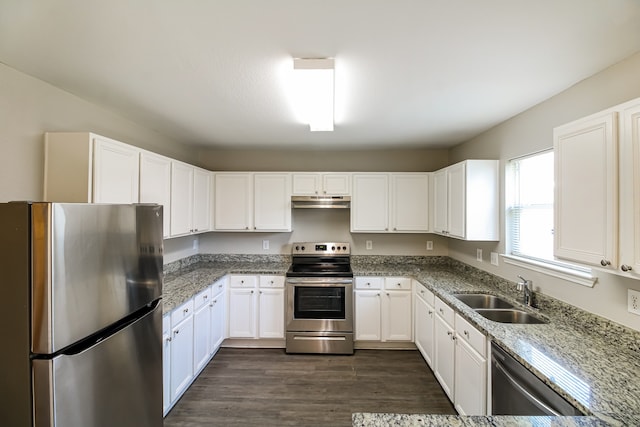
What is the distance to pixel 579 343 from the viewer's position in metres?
1.53

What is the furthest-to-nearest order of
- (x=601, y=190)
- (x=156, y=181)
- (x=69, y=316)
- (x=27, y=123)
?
(x=156, y=181) → (x=27, y=123) → (x=601, y=190) → (x=69, y=316)

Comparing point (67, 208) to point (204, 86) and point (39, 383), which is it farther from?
point (204, 86)

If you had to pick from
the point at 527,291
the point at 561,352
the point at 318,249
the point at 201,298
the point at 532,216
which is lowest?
the point at 201,298

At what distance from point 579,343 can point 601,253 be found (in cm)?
61

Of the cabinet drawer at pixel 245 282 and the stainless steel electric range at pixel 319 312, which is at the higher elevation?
the cabinet drawer at pixel 245 282

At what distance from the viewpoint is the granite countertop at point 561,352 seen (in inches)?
38.1

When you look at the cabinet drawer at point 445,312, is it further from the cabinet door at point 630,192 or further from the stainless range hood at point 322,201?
the stainless range hood at point 322,201

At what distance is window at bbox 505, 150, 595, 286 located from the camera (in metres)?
2.11

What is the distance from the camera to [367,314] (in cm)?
329

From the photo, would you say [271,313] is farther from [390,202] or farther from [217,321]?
[390,202]

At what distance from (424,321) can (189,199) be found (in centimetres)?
301

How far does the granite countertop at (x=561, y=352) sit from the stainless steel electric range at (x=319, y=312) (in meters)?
0.93


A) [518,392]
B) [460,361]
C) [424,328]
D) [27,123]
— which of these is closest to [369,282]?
[424,328]

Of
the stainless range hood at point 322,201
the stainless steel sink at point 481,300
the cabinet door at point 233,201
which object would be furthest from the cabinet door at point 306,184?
the stainless steel sink at point 481,300
